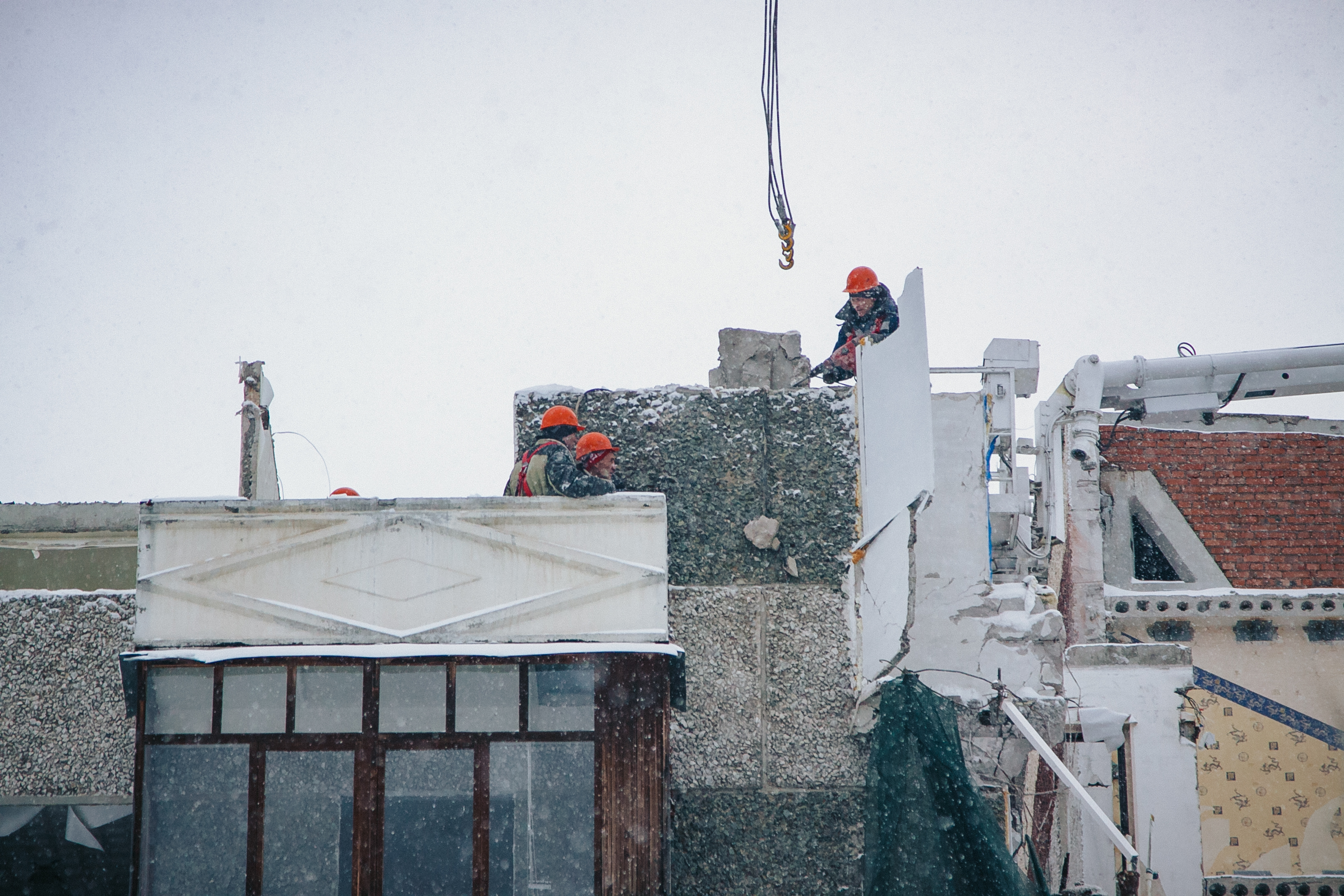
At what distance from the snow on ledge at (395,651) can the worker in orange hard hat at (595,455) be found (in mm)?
983

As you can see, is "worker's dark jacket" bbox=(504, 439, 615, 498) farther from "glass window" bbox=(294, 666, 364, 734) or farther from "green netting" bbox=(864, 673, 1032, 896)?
"green netting" bbox=(864, 673, 1032, 896)

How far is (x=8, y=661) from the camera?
19.8 feet

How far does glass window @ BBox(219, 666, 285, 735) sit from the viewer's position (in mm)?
5395

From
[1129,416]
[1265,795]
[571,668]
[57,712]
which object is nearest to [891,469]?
[571,668]

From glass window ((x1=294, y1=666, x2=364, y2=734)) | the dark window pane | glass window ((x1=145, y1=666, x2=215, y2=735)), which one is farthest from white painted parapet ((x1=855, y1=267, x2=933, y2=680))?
the dark window pane

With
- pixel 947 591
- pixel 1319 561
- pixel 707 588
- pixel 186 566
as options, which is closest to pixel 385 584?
pixel 186 566

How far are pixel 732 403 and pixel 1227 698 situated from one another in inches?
494

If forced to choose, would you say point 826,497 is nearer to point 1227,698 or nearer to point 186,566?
point 186,566

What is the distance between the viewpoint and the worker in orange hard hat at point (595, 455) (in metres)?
5.77

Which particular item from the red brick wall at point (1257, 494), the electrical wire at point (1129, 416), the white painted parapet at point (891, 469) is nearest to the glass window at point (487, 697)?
the white painted parapet at point (891, 469)

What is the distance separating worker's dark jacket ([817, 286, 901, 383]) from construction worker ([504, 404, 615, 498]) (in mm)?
1727

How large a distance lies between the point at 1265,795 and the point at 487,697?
14.0 metres

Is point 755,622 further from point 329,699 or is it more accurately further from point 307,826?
point 307,826

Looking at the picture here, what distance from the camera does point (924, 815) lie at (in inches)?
216
